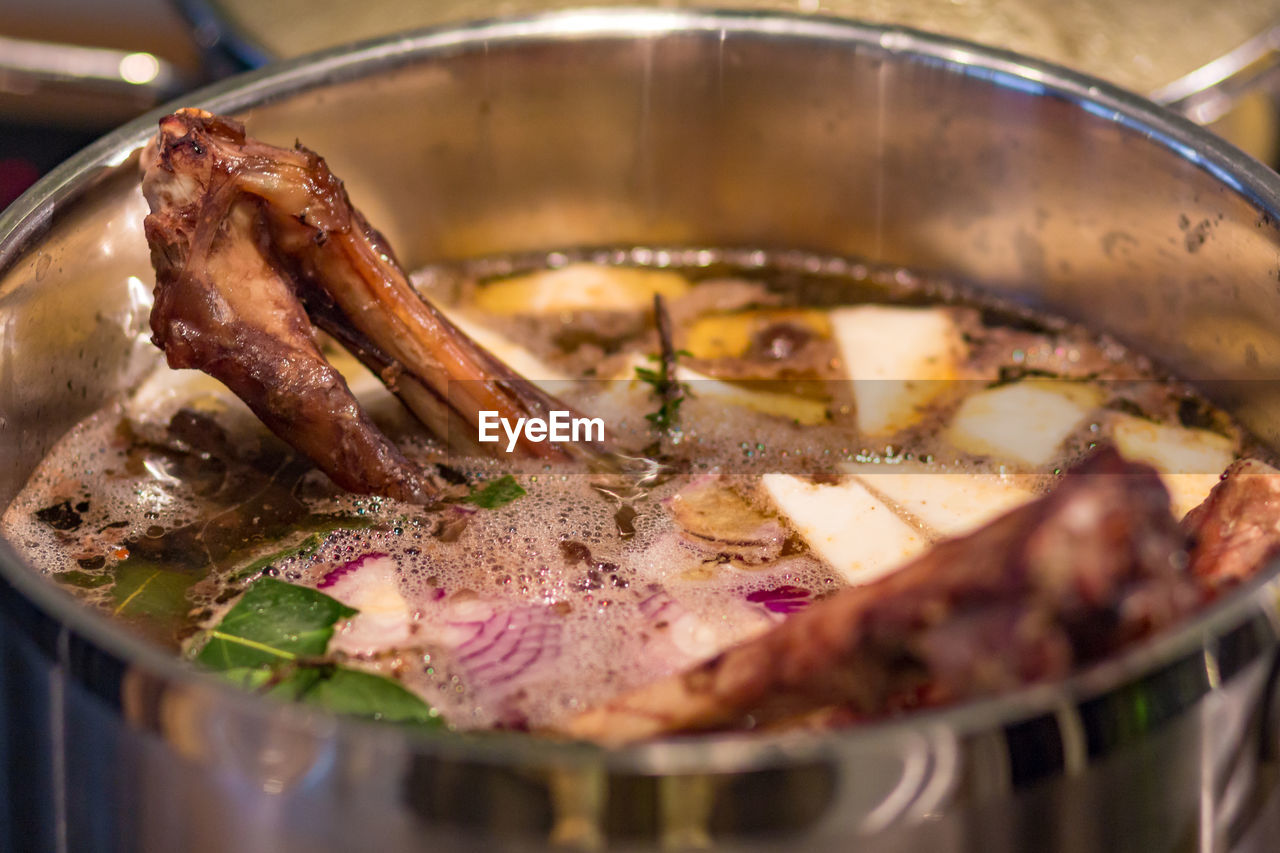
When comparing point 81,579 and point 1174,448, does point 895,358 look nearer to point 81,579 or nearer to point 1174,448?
point 1174,448

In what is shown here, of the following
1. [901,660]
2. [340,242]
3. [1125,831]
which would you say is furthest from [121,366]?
[1125,831]

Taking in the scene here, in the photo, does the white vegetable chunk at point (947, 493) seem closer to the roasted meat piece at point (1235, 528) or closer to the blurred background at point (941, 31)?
the roasted meat piece at point (1235, 528)

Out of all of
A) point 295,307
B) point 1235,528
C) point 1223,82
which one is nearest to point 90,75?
point 295,307

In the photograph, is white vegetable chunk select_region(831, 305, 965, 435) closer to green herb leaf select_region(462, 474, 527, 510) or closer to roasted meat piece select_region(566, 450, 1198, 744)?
green herb leaf select_region(462, 474, 527, 510)

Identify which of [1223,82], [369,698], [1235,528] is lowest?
[369,698]

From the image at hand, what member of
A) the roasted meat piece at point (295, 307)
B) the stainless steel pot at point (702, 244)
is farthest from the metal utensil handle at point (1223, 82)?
the roasted meat piece at point (295, 307)

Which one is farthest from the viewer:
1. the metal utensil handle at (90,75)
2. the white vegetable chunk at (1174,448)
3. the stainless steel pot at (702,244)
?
the metal utensil handle at (90,75)
